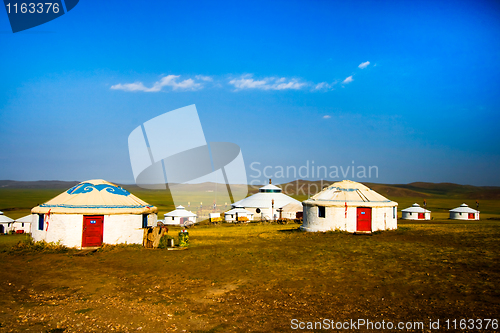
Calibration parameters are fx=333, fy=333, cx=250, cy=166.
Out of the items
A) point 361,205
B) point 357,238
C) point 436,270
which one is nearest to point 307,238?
point 357,238

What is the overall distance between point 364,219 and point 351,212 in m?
0.99

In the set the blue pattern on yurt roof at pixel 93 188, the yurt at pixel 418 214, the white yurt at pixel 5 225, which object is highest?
the blue pattern on yurt roof at pixel 93 188

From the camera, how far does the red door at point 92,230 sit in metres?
17.0

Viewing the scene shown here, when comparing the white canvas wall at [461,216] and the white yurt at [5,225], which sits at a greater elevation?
the white canvas wall at [461,216]

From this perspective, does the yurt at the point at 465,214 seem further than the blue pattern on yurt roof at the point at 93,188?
Yes

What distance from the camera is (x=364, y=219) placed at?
2241cm

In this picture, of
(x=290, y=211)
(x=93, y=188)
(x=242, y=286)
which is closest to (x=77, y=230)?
(x=93, y=188)

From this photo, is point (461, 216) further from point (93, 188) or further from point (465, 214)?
point (93, 188)

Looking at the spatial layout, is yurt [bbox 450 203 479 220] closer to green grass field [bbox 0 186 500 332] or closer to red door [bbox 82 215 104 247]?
green grass field [bbox 0 186 500 332]

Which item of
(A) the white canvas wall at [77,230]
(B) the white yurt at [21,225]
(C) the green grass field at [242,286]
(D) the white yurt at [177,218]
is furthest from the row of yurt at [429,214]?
(B) the white yurt at [21,225]

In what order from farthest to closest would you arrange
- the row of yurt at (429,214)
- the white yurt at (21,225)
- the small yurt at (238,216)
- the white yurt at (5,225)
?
the small yurt at (238,216), the row of yurt at (429,214), the white yurt at (21,225), the white yurt at (5,225)

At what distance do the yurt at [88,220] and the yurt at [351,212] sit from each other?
11735 mm

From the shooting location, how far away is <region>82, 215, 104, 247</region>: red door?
55.6ft

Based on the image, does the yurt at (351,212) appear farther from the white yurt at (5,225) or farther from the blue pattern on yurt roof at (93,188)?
the white yurt at (5,225)
